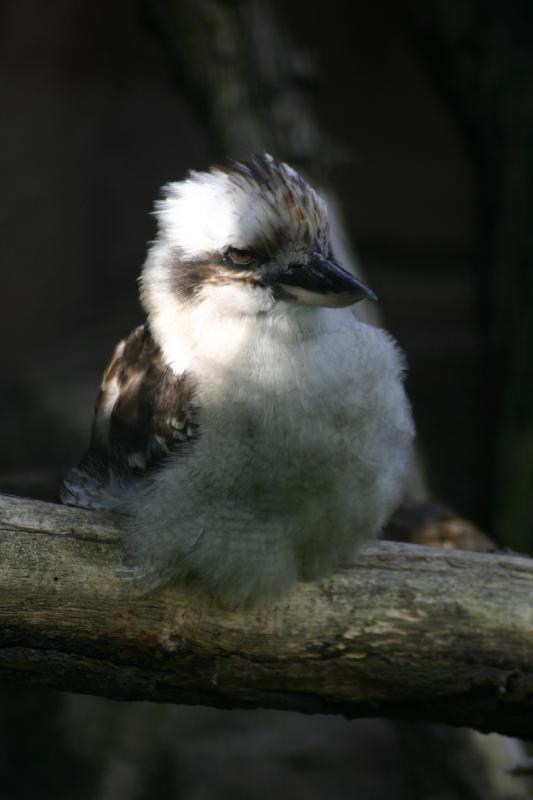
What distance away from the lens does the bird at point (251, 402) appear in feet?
6.90

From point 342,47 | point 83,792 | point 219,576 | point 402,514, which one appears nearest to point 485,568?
point 219,576

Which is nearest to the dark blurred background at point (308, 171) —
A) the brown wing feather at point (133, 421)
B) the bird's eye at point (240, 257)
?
the brown wing feather at point (133, 421)

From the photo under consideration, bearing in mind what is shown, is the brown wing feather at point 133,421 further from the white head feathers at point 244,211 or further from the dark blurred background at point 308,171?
the dark blurred background at point 308,171

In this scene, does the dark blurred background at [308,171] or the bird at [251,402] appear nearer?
the bird at [251,402]

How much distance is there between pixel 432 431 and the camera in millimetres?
5578

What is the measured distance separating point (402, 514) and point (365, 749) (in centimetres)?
192

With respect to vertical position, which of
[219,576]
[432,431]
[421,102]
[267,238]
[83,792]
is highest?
[421,102]

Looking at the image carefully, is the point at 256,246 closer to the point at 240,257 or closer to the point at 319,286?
the point at 240,257

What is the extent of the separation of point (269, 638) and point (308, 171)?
2.14 meters

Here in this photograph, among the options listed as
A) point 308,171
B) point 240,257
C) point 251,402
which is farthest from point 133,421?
point 308,171

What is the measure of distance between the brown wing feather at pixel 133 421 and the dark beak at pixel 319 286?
0.86 feet

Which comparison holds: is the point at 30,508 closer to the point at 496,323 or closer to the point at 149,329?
the point at 149,329

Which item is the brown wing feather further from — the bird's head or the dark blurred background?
the dark blurred background

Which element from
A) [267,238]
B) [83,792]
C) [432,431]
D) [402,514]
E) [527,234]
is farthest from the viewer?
[432,431]
